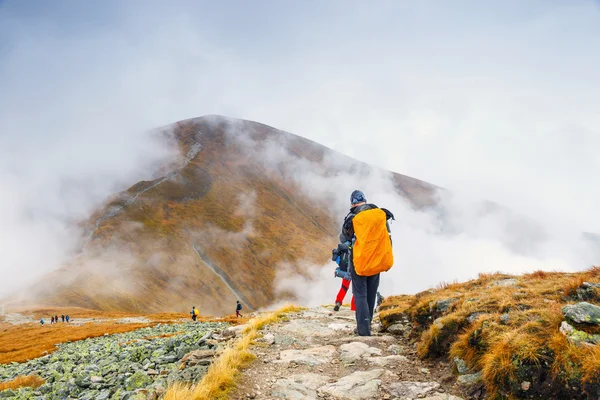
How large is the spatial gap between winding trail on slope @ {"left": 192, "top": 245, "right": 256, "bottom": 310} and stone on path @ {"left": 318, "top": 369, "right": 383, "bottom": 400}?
129 meters

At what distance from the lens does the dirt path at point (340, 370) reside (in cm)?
580

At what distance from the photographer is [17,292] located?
8888 cm

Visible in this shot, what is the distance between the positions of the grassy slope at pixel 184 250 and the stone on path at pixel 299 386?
9109 centimetres

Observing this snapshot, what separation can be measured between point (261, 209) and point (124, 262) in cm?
9082

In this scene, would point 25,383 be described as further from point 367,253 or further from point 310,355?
point 367,253


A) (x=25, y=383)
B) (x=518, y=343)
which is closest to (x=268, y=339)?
(x=518, y=343)

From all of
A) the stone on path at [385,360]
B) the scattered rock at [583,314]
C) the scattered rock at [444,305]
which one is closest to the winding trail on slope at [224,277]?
the scattered rock at [444,305]

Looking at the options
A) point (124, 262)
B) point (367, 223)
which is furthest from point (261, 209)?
point (367, 223)

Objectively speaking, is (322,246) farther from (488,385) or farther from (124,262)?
(488,385)

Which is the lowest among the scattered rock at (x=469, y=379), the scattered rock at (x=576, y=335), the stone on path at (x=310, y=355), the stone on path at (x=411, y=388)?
the stone on path at (x=310, y=355)

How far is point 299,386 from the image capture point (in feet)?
20.1

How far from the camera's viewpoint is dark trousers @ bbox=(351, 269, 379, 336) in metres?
9.14

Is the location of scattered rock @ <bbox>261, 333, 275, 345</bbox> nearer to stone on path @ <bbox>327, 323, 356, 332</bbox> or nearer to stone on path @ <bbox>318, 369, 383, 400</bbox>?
stone on path @ <bbox>327, 323, 356, 332</bbox>

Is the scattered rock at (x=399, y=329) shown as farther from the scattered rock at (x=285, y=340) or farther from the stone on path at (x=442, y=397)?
the stone on path at (x=442, y=397)
